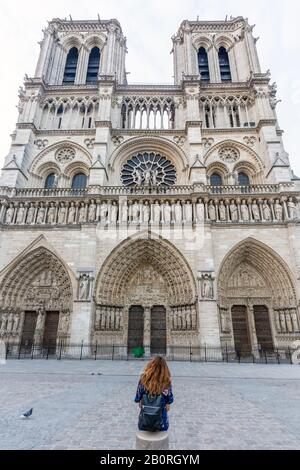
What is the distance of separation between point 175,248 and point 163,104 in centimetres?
1259

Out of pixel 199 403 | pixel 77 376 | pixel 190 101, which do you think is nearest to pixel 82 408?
pixel 199 403

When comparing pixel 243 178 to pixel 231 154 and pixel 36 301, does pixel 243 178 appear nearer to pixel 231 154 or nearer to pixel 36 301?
pixel 231 154

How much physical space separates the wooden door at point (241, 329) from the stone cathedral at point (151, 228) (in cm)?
6

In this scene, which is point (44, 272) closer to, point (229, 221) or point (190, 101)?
point (229, 221)

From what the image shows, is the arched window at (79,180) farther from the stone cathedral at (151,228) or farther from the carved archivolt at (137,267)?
the carved archivolt at (137,267)

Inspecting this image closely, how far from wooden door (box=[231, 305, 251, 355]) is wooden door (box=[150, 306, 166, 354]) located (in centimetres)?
389

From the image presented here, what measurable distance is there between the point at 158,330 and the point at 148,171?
10.6m

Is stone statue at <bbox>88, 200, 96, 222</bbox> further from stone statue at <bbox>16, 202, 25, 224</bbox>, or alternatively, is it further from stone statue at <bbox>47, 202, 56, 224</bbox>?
stone statue at <bbox>16, 202, 25, 224</bbox>

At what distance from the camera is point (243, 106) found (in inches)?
766

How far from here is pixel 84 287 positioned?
12.9 meters

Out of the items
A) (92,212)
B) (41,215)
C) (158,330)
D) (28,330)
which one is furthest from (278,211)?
(28,330)

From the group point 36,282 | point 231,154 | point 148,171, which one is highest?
point 231,154

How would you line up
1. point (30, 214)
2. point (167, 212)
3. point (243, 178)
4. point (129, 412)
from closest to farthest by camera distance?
point (129, 412) → point (167, 212) → point (30, 214) → point (243, 178)

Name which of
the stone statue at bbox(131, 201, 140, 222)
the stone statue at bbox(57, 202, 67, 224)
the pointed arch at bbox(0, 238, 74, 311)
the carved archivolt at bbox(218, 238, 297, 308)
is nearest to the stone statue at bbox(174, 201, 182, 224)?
the stone statue at bbox(131, 201, 140, 222)
